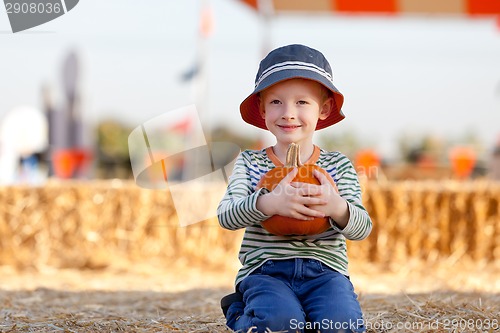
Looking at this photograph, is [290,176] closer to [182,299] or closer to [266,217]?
[266,217]

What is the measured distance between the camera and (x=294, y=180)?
1.94 meters

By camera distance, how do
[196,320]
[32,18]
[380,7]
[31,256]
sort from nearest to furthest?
1. [196,320]
2. [32,18]
3. [31,256]
4. [380,7]

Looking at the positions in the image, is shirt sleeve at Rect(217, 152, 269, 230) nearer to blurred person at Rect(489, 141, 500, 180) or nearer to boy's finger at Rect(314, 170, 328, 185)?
boy's finger at Rect(314, 170, 328, 185)

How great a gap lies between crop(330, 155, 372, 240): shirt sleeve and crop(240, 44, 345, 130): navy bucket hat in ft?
0.57

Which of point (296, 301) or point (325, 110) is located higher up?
point (325, 110)

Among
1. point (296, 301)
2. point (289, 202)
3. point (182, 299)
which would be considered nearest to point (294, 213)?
point (289, 202)

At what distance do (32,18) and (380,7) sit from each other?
4.30 metres

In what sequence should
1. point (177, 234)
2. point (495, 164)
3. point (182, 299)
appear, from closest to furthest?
point (182, 299) → point (177, 234) → point (495, 164)

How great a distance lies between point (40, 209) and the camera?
5.17m

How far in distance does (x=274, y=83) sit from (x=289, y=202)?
35cm

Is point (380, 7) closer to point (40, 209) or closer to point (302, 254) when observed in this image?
point (40, 209)

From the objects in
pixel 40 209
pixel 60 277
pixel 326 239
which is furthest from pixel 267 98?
pixel 40 209

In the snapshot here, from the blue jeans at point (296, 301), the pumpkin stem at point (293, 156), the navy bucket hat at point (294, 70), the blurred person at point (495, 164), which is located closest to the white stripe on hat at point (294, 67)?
the navy bucket hat at point (294, 70)

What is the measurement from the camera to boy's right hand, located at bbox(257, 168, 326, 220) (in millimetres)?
1869
